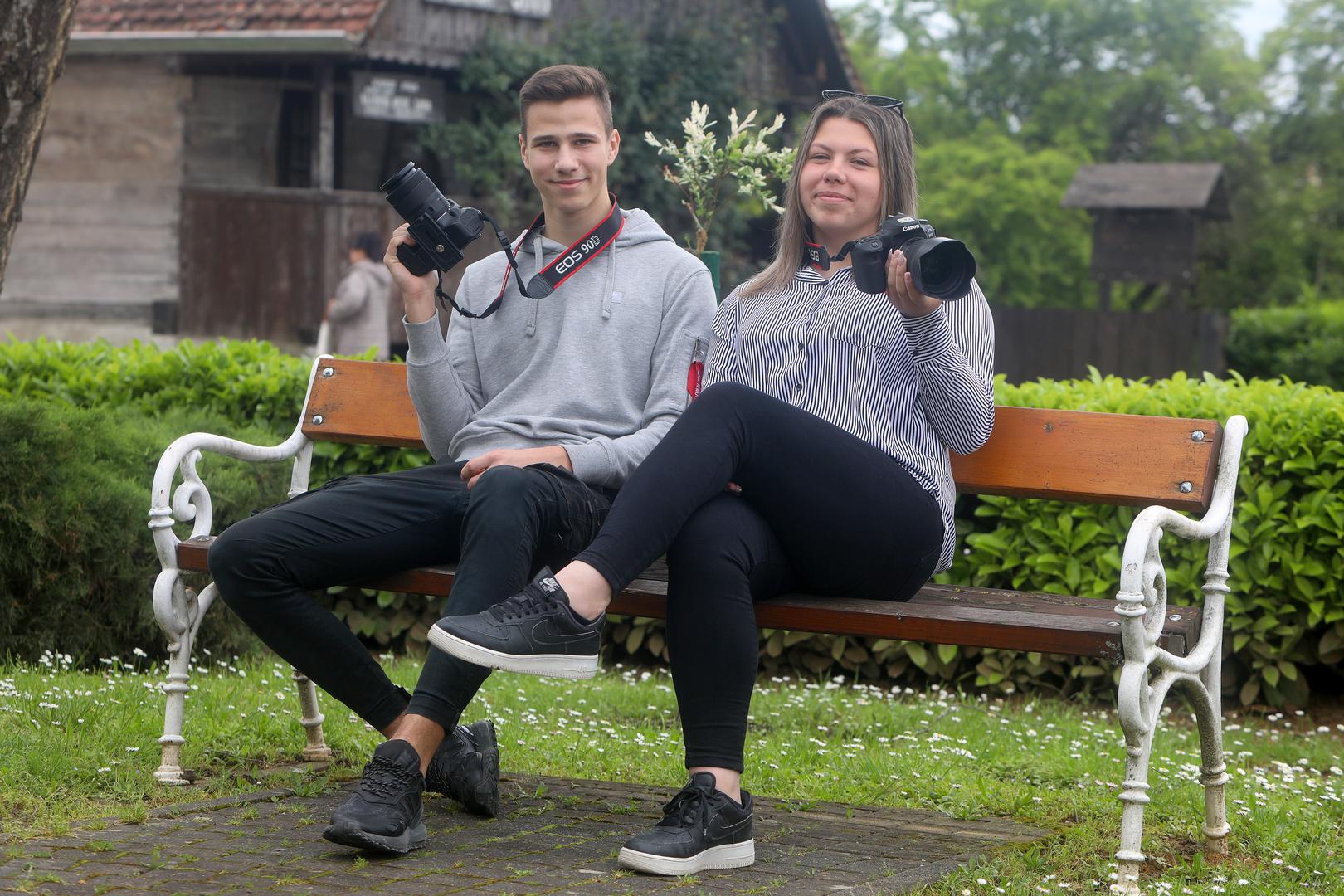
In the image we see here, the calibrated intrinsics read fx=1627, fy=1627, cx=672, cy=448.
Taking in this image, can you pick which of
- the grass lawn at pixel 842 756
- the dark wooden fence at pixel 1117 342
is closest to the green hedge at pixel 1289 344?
the dark wooden fence at pixel 1117 342

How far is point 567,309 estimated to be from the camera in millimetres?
4070

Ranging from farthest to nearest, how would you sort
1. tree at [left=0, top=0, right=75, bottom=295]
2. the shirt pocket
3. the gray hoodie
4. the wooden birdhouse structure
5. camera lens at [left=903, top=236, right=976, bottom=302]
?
the wooden birdhouse structure < tree at [left=0, top=0, right=75, bottom=295] < the gray hoodie < the shirt pocket < camera lens at [left=903, top=236, right=976, bottom=302]

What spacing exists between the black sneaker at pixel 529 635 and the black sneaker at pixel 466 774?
488 mm

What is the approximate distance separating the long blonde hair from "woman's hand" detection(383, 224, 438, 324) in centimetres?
79

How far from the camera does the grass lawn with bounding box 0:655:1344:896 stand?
366cm

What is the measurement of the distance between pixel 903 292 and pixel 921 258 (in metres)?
0.11

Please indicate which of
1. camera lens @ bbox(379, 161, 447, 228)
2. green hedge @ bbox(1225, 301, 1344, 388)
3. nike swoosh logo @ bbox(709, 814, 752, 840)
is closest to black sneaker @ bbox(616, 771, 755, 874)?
nike swoosh logo @ bbox(709, 814, 752, 840)

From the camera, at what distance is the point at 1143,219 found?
19031 millimetres

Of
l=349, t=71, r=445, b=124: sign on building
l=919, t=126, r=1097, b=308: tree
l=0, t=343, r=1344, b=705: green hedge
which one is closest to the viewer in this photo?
l=0, t=343, r=1344, b=705: green hedge

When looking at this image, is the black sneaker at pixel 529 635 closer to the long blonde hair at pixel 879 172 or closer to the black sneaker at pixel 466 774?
the black sneaker at pixel 466 774

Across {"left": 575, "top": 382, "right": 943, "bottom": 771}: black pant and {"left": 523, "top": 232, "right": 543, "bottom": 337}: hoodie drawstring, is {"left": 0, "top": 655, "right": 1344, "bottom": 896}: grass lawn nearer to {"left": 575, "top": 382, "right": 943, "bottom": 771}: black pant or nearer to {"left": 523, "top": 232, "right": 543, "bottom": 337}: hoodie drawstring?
{"left": 575, "top": 382, "right": 943, "bottom": 771}: black pant

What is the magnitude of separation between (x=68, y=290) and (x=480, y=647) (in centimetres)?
1504

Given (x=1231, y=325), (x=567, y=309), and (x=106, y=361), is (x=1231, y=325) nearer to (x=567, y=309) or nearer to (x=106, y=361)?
(x=106, y=361)

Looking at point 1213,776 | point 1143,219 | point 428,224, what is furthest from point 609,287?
point 1143,219
